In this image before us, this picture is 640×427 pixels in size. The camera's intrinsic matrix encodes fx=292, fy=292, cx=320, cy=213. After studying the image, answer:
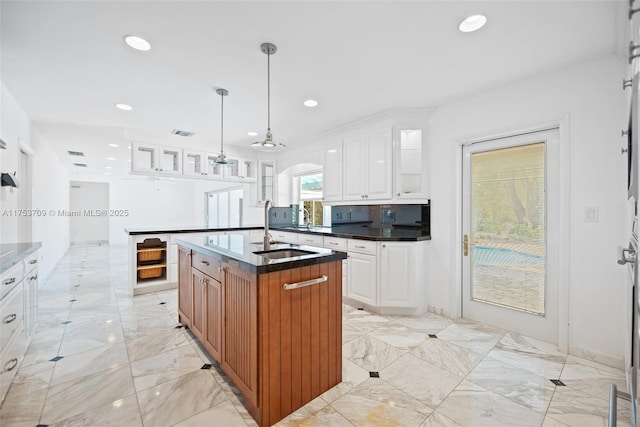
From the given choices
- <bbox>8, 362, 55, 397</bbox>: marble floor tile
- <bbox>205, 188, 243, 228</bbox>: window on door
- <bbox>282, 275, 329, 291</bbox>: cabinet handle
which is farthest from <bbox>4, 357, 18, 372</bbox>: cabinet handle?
<bbox>205, 188, 243, 228</bbox>: window on door

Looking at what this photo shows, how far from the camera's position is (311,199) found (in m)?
5.51

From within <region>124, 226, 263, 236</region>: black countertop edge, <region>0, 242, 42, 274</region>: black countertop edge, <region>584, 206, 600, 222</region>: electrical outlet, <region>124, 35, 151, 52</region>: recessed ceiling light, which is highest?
<region>124, 35, 151, 52</region>: recessed ceiling light

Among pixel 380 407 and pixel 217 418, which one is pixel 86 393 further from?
pixel 380 407

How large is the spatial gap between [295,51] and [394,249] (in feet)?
7.40

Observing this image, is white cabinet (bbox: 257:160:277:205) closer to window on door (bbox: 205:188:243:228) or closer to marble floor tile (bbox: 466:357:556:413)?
window on door (bbox: 205:188:243:228)

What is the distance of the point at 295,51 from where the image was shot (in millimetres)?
2252

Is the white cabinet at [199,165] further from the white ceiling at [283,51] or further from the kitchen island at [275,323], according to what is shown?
the kitchen island at [275,323]

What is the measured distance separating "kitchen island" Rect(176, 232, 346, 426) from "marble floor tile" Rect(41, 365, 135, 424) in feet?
2.00

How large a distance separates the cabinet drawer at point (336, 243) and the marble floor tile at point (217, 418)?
7.56 feet

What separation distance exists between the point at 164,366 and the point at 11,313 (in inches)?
40.9

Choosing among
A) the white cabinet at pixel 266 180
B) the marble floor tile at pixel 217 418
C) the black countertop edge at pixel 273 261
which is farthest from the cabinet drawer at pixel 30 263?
the white cabinet at pixel 266 180

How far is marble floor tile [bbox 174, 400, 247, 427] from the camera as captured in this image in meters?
1.65

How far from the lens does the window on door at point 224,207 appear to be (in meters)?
8.00

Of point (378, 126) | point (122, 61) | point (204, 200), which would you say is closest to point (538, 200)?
point (378, 126)
